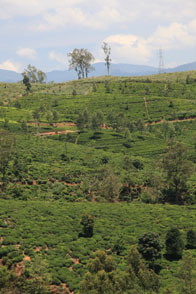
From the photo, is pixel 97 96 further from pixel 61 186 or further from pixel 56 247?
pixel 56 247

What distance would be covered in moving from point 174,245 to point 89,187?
3164 centimetres

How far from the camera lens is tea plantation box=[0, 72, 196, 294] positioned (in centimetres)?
3602

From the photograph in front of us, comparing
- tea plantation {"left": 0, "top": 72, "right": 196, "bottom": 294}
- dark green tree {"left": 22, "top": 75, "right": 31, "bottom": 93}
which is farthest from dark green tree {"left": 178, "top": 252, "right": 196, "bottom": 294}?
dark green tree {"left": 22, "top": 75, "right": 31, "bottom": 93}

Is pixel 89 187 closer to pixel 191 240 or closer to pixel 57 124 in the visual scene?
pixel 191 240

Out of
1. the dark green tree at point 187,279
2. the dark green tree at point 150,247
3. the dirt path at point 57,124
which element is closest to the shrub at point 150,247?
the dark green tree at point 150,247

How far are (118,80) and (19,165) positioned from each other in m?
139

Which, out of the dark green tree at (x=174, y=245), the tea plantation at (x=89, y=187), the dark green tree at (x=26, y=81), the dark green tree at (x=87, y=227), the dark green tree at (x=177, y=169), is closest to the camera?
the tea plantation at (x=89, y=187)

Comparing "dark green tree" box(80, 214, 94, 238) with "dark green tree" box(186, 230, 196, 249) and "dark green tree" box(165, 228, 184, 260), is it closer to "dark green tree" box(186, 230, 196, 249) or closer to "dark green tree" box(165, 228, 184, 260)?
"dark green tree" box(165, 228, 184, 260)

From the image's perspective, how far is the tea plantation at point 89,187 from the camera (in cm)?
3602

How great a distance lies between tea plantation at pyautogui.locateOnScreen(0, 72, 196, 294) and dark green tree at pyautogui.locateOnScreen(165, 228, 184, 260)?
1087mm

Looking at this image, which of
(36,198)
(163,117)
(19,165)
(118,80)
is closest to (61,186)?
(36,198)

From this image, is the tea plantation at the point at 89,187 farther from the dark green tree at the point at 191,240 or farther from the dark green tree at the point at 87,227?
the dark green tree at the point at 191,240

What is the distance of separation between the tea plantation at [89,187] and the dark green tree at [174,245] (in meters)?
1.09

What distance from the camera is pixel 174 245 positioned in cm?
3838
